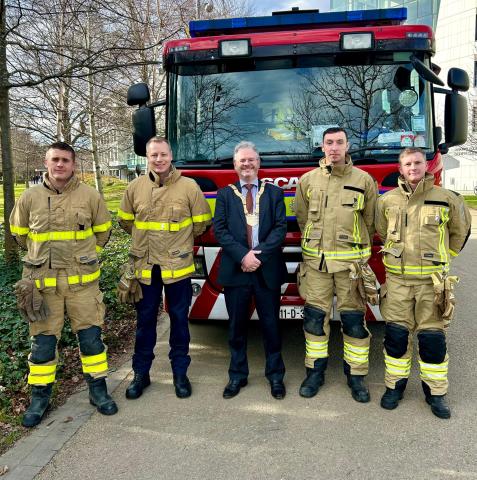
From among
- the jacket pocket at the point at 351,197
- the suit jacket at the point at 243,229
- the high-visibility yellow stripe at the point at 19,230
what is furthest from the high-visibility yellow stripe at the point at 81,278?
the jacket pocket at the point at 351,197

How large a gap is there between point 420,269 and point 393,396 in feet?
3.17

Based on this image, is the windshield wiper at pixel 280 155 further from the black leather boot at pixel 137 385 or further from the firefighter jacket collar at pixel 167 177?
the black leather boot at pixel 137 385

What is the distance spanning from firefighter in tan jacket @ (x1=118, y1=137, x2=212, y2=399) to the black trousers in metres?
0.38

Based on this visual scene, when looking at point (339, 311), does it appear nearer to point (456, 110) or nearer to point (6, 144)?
point (456, 110)

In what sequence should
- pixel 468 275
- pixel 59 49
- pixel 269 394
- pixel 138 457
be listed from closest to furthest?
pixel 138 457, pixel 269 394, pixel 59 49, pixel 468 275

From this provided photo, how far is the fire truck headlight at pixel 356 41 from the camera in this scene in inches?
152

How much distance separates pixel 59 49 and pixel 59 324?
4.62m

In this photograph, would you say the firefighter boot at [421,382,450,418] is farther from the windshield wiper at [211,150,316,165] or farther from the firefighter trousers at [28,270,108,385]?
the firefighter trousers at [28,270,108,385]

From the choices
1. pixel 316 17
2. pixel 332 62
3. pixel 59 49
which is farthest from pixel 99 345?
pixel 59 49

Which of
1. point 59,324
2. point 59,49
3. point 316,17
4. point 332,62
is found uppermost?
point 59,49

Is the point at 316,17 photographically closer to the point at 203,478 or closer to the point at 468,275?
the point at 203,478

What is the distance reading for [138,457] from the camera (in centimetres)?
287

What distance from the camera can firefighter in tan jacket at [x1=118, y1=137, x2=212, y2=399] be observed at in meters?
3.54

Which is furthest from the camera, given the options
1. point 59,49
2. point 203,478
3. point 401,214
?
point 59,49
